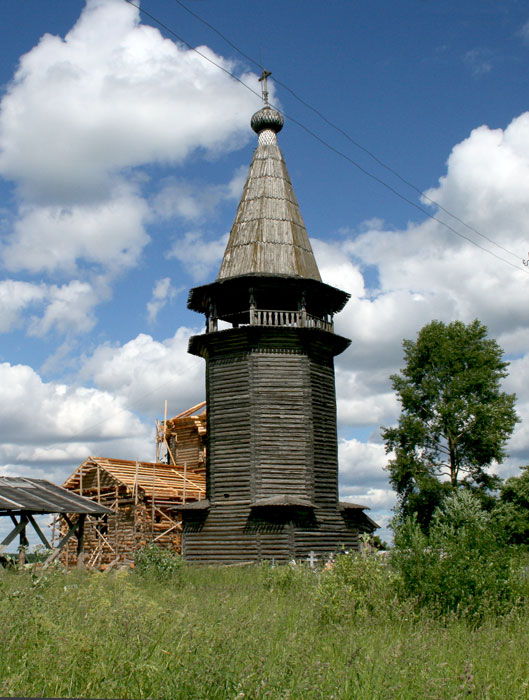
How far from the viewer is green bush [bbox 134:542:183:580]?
51.0 feet

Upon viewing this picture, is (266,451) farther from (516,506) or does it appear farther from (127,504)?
(516,506)

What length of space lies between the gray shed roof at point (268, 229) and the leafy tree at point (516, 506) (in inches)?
506

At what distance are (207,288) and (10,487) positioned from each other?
10.7 metres

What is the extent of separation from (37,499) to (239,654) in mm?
12073

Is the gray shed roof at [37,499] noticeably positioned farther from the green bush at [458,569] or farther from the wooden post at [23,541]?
the green bush at [458,569]

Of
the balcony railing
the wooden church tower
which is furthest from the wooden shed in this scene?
the balcony railing

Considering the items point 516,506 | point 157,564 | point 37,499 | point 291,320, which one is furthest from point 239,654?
point 516,506

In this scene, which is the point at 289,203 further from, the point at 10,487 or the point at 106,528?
the point at 106,528

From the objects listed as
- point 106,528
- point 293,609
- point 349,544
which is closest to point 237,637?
point 293,609

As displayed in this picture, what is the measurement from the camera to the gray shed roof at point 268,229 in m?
24.9

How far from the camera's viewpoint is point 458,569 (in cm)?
955

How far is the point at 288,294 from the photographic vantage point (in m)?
26.6

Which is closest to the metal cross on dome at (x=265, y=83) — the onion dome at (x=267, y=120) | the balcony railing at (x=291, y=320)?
the onion dome at (x=267, y=120)

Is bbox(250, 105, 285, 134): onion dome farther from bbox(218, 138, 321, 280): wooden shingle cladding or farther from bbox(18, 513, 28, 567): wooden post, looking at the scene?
bbox(18, 513, 28, 567): wooden post
